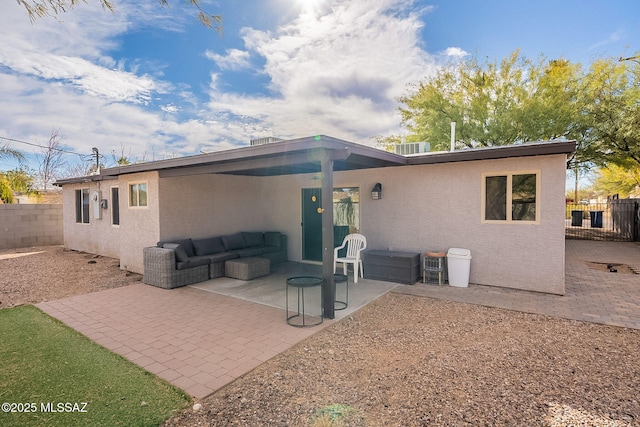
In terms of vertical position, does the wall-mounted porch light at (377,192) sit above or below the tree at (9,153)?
below

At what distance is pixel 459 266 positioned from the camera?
20.5ft

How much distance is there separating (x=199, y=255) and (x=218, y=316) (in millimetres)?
2794

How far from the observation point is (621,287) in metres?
6.18

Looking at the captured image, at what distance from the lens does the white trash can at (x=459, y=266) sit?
6.21m

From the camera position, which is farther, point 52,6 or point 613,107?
point 613,107

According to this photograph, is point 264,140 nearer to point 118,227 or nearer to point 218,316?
point 218,316

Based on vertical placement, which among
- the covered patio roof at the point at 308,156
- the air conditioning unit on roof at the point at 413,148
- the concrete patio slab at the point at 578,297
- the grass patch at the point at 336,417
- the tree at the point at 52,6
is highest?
the tree at the point at 52,6

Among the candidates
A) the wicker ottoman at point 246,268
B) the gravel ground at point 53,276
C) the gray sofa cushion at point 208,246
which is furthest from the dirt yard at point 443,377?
the gravel ground at point 53,276

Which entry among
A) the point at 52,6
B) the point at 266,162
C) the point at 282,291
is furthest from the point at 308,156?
the point at 52,6

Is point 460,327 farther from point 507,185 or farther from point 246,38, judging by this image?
point 246,38

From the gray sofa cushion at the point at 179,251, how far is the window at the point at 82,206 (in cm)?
654

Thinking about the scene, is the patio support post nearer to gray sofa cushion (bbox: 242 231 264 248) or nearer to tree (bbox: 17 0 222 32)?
tree (bbox: 17 0 222 32)

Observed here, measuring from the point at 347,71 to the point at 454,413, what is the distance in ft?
30.5

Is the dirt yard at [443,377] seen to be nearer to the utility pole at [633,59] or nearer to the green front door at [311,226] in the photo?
the green front door at [311,226]
